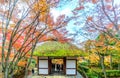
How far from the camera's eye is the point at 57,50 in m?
20.2

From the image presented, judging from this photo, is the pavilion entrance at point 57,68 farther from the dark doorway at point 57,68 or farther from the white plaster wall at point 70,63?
the white plaster wall at point 70,63

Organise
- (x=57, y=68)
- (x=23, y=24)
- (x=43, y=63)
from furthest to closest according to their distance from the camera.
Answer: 1. (x=57, y=68)
2. (x=43, y=63)
3. (x=23, y=24)

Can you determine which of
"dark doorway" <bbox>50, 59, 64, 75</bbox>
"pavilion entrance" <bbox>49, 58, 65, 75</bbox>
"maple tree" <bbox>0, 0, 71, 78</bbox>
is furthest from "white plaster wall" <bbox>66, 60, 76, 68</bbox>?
"maple tree" <bbox>0, 0, 71, 78</bbox>

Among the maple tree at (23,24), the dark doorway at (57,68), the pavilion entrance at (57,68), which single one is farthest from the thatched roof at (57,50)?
the maple tree at (23,24)

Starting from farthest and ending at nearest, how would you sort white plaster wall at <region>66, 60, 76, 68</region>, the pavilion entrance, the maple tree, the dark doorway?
the dark doorway
the pavilion entrance
white plaster wall at <region>66, 60, 76, 68</region>
the maple tree

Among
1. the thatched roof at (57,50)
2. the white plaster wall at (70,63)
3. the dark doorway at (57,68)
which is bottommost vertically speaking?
the dark doorway at (57,68)

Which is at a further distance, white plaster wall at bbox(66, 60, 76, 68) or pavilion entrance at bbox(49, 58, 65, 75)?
pavilion entrance at bbox(49, 58, 65, 75)

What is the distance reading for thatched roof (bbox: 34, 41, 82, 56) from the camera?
19656mm

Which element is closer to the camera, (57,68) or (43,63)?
(43,63)

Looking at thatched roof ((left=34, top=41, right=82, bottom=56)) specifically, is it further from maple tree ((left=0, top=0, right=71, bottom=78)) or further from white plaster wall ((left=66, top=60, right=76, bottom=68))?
maple tree ((left=0, top=0, right=71, bottom=78))

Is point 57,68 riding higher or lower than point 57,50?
lower

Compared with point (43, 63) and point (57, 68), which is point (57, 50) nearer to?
point (43, 63)

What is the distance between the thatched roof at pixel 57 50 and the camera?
774 inches

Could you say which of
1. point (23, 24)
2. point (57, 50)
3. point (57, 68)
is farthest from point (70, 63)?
point (23, 24)
